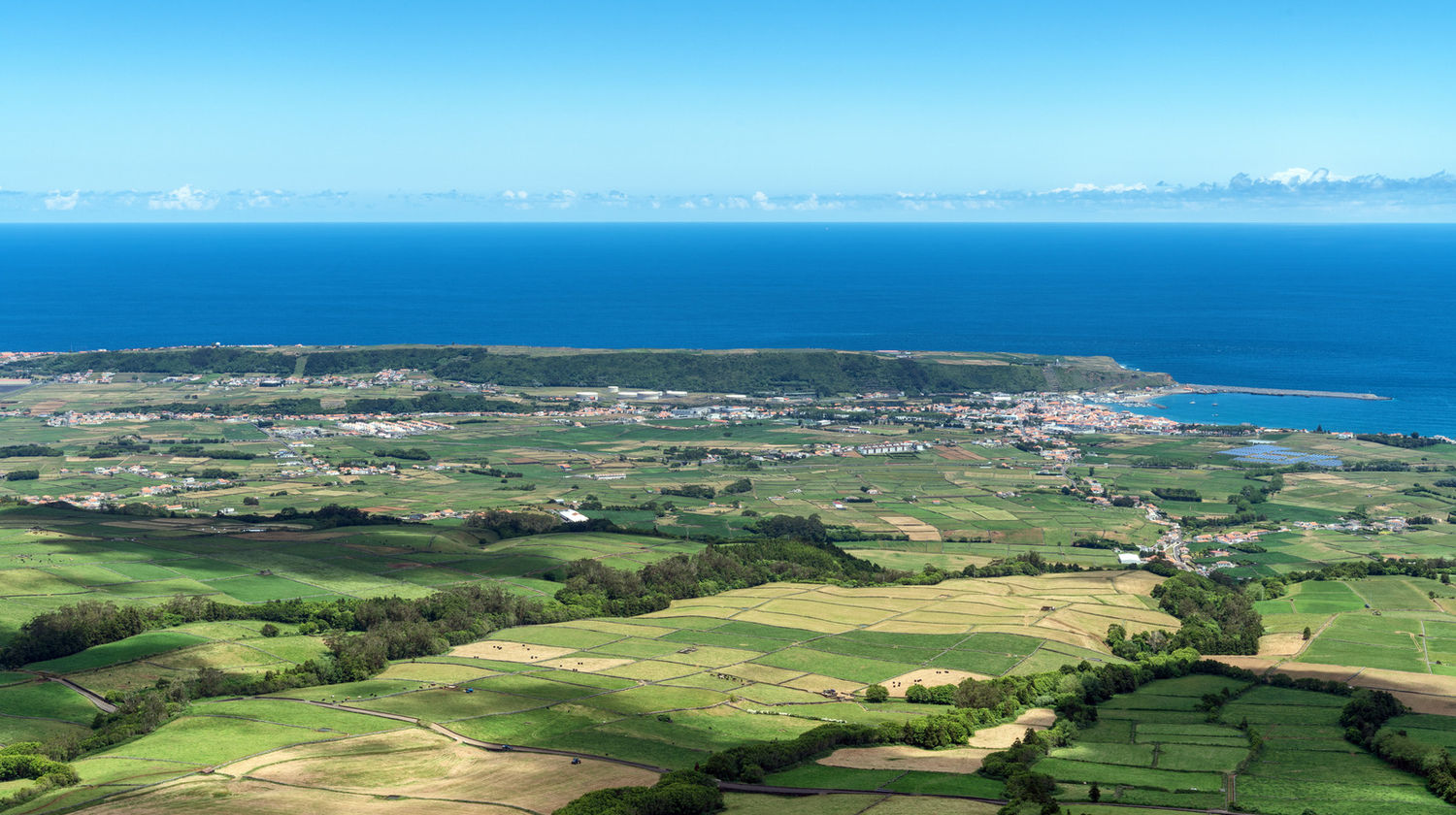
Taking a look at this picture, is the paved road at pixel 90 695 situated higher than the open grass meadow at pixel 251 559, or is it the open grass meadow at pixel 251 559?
the paved road at pixel 90 695

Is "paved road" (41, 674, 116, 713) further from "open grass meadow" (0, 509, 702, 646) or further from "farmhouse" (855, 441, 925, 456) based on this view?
"farmhouse" (855, 441, 925, 456)

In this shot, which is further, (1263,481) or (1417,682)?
(1263,481)

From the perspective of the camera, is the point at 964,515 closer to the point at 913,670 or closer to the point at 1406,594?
the point at 1406,594

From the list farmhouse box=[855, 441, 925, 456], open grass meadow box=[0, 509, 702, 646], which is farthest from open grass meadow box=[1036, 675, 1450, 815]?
farmhouse box=[855, 441, 925, 456]

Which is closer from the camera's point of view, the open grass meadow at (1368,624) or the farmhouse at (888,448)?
the open grass meadow at (1368,624)

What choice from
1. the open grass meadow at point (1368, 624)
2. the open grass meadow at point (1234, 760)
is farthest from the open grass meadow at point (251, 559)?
the open grass meadow at point (1368, 624)

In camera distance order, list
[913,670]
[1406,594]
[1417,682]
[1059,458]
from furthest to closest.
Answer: [1059,458] → [1406,594] → [913,670] → [1417,682]

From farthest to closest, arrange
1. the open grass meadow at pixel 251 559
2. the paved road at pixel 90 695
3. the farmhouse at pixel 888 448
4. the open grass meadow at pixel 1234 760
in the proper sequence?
the farmhouse at pixel 888 448 → the open grass meadow at pixel 251 559 → the paved road at pixel 90 695 → the open grass meadow at pixel 1234 760

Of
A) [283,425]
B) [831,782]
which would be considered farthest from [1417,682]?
[283,425]

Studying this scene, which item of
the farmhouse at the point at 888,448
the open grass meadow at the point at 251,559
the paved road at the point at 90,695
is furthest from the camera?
the farmhouse at the point at 888,448

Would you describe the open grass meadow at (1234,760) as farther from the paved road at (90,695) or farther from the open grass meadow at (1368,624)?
the paved road at (90,695)

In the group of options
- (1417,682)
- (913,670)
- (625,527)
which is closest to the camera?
(1417,682)
